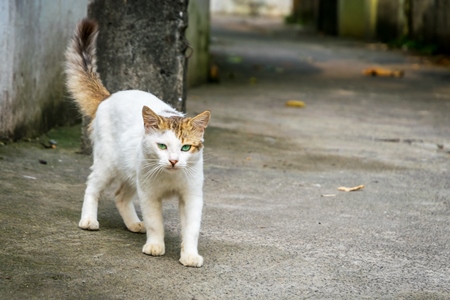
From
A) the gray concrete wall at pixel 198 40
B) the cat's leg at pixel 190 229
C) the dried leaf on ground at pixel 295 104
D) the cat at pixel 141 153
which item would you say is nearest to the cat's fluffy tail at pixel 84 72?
the cat at pixel 141 153

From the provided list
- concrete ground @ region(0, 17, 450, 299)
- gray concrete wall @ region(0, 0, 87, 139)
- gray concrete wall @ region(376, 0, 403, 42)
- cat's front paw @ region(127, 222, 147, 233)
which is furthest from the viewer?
gray concrete wall @ region(376, 0, 403, 42)

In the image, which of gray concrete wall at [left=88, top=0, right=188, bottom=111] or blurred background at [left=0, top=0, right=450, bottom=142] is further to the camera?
gray concrete wall at [left=88, top=0, right=188, bottom=111]

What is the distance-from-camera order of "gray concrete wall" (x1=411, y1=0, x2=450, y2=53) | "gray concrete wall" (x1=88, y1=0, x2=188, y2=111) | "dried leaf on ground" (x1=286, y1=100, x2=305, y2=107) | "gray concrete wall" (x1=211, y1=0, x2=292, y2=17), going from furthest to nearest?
"gray concrete wall" (x1=211, y1=0, x2=292, y2=17)
"gray concrete wall" (x1=411, y1=0, x2=450, y2=53)
"dried leaf on ground" (x1=286, y1=100, x2=305, y2=107)
"gray concrete wall" (x1=88, y1=0, x2=188, y2=111)

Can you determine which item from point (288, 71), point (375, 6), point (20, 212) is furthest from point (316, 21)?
point (20, 212)

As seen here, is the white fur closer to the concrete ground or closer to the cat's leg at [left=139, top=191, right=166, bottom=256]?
the cat's leg at [left=139, top=191, right=166, bottom=256]

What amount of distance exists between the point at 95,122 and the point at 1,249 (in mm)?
1143

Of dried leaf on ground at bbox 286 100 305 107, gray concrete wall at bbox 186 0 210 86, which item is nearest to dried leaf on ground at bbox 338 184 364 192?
dried leaf on ground at bbox 286 100 305 107

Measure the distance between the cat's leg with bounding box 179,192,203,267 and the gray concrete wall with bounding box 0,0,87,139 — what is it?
2.77 meters

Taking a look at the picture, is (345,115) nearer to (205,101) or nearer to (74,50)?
(205,101)

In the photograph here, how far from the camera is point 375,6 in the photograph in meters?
21.5

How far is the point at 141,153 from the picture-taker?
4523 mm

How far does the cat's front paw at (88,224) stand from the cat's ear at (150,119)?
802 millimetres

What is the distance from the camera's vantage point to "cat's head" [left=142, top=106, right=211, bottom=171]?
427cm

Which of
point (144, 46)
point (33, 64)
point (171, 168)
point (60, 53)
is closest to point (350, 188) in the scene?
point (144, 46)
